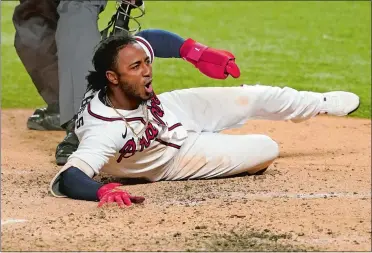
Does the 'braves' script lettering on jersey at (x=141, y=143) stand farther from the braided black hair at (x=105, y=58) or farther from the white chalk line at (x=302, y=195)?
the white chalk line at (x=302, y=195)

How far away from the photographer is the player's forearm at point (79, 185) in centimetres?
431

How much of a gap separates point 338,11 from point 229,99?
22.3 ft

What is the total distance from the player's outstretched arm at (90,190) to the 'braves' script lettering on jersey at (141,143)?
291mm

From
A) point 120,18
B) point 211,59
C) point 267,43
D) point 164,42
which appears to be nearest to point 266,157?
point 211,59

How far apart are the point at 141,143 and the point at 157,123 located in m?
0.18

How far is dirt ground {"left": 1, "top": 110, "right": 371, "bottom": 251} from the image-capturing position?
3.68 m

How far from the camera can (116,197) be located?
13.7 feet

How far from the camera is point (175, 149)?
4.84 m

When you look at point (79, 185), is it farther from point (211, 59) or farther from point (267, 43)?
point (267, 43)

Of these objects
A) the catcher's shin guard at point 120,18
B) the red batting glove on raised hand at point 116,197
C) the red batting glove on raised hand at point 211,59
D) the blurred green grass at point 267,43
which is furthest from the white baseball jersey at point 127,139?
the blurred green grass at point 267,43

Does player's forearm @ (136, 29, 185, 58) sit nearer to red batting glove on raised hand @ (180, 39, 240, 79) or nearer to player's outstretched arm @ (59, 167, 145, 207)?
red batting glove on raised hand @ (180, 39, 240, 79)

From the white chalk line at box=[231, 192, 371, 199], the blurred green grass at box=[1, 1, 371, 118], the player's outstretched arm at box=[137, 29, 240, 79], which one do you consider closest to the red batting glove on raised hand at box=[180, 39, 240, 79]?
the player's outstretched arm at box=[137, 29, 240, 79]

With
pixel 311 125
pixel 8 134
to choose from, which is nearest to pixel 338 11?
pixel 311 125

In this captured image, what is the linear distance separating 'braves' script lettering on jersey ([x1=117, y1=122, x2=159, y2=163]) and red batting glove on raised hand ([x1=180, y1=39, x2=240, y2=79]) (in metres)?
0.61
